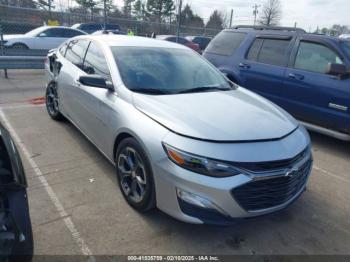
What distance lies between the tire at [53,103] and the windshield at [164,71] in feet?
6.69

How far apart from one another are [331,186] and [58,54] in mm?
4634

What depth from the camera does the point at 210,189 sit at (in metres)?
2.48

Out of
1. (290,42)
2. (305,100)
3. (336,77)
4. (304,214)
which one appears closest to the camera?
(304,214)

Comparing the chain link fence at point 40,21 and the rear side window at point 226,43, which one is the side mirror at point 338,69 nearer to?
the rear side window at point 226,43

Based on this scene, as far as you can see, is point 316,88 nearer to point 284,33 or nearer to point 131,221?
point 284,33

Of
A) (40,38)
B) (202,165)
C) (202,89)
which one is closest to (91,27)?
(40,38)

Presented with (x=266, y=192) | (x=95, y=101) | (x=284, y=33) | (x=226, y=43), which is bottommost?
(x=266, y=192)

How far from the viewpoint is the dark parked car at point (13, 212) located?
1817mm

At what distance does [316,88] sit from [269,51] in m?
1.32

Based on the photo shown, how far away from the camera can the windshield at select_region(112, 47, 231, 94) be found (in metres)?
3.51

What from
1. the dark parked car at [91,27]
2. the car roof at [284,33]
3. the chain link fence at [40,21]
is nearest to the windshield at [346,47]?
the car roof at [284,33]

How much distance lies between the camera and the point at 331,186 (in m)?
4.02

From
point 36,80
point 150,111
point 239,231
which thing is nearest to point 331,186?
point 239,231

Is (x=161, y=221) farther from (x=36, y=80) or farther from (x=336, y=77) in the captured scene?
(x=36, y=80)
